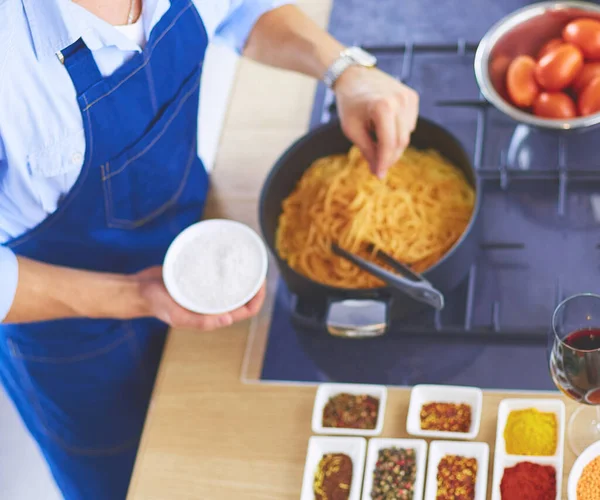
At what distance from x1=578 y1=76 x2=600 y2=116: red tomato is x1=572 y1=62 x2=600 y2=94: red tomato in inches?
0.7

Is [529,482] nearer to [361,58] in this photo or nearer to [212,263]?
[212,263]

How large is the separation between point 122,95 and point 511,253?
73 cm

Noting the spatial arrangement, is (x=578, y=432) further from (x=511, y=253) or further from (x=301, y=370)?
(x=301, y=370)

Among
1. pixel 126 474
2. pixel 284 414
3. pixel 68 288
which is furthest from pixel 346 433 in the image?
pixel 126 474

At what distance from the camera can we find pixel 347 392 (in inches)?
54.1

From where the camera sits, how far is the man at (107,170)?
1.29m

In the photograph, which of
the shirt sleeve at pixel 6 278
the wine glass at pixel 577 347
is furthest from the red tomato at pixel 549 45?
the shirt sleeve at pixel 6 278

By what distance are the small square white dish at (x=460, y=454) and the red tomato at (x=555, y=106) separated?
65 centimetres

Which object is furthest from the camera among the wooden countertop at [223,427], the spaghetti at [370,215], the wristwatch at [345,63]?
the wristwatch at [345,63]

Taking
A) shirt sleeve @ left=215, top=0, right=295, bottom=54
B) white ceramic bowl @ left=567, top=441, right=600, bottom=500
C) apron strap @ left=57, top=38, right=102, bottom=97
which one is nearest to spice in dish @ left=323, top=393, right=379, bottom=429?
white ceramic bowl @ left=567, top=441, right=600, bottom=500

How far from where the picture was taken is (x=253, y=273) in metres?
1.34

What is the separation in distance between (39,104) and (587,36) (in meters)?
1.01

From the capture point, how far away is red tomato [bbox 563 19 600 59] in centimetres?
159

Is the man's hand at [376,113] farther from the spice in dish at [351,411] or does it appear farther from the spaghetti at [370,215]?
the spice in dish at [351,411]
